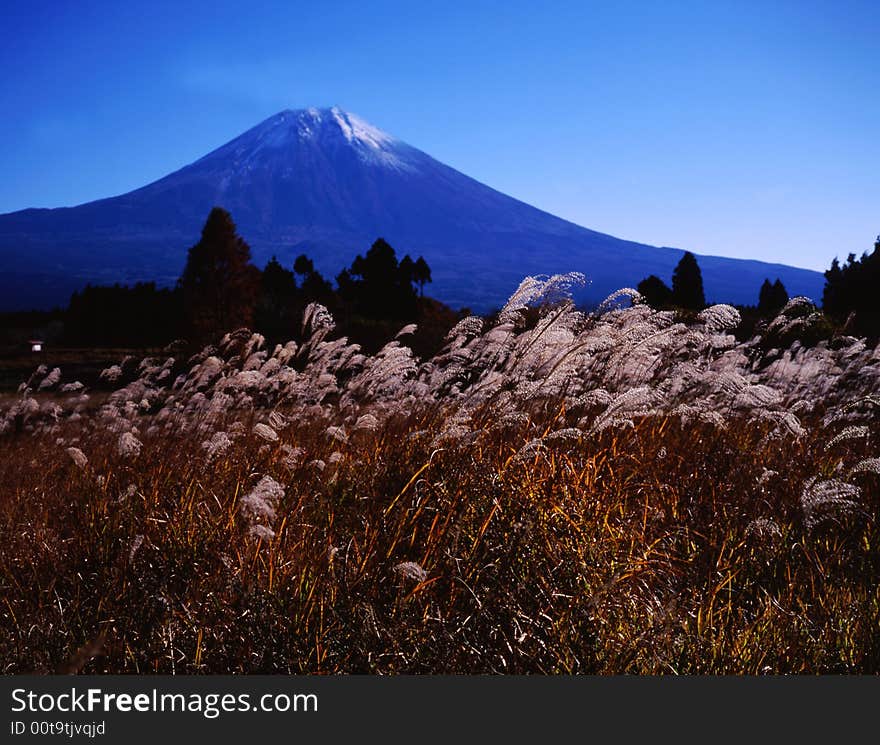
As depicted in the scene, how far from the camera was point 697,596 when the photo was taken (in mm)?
2955

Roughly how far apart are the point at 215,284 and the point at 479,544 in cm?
A: 2009

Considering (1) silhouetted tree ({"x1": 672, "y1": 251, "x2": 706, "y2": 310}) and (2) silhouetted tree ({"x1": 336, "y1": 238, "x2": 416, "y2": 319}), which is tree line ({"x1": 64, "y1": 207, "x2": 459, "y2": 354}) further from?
(1) silhouetted tree ({"x1": 672, "y1": 251, "x2": 706, "y2": 310})

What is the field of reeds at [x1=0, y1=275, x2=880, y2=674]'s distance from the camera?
2.52 meters

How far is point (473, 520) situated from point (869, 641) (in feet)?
4.69

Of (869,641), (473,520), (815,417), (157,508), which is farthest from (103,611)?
(815,417)

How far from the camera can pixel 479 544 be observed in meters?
3.06

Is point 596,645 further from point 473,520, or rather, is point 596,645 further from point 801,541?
point 801,541

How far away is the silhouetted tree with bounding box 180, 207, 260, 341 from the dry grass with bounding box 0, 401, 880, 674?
18.1 m

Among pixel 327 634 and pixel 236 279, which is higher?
pixel 236 279

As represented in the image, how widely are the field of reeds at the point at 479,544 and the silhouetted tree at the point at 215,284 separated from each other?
17380mm

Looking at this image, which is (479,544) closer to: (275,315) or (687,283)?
(275,315)

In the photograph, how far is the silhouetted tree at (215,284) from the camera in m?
21.8

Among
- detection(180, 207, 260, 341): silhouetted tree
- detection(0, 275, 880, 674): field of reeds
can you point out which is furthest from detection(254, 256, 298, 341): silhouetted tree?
detection(0, 275, 880, 674): field of reeds

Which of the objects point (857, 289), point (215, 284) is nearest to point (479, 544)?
point (215, 284)
